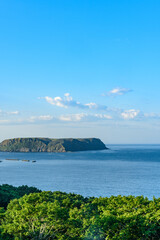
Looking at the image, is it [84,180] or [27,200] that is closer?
[27,200]

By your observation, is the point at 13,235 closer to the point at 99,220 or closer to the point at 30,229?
the point at 30,229

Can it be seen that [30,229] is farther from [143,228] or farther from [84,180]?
[84,180]

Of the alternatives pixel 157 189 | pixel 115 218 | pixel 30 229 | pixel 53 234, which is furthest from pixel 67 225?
pixel 157 189

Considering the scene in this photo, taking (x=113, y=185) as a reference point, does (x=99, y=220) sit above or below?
above

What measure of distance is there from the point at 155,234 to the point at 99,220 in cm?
738

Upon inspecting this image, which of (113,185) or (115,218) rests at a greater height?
(115,218)

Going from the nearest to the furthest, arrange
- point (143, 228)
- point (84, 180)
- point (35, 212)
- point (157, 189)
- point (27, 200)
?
point (143, 228) < point (35, 212) < point (27, 200) < point (157, 189) < point (84, 180)

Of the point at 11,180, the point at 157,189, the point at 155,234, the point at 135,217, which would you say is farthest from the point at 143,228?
the point at 11,180

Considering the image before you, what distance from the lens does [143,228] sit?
24.8 meters

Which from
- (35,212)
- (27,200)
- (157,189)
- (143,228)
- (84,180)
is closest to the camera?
(143,228)

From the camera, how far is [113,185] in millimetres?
100438

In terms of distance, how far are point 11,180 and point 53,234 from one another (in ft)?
329

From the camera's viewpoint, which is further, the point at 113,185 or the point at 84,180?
the point at 84,180

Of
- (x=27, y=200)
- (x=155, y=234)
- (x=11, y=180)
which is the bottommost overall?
(x=11, y=180)
